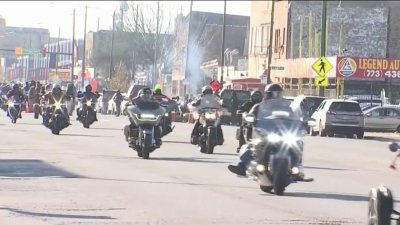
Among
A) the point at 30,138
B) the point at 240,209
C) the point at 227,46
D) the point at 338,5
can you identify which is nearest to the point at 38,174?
the point at 240,209

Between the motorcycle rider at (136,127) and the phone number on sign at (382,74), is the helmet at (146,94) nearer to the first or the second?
the motorcycle rider at (136,127)

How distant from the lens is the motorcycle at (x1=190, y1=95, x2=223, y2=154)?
21766 millimetres

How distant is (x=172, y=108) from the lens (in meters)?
22.1

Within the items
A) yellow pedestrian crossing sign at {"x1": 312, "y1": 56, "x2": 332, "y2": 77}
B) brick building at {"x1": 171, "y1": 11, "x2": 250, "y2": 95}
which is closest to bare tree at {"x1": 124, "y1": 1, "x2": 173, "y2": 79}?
brick building at {"x1": 171, "y1": 11, "x2": 250, "y2": 95}

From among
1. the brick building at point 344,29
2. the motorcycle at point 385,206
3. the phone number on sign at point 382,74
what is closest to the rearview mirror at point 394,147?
the motorcycle at point 385,206

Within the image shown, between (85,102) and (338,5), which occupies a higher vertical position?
→ (338,5)

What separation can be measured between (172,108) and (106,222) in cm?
1193

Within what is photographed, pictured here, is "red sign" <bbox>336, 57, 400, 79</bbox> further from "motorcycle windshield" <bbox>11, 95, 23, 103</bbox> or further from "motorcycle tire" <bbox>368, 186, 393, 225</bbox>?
"motorcycle tire" <bbox>368, 186, 393, 225</bbox>

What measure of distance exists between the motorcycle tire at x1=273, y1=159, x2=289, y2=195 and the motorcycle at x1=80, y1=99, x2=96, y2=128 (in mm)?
20394

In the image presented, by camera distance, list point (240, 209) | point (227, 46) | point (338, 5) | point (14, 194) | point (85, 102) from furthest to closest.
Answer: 1. point (227, 46)
2. point (338, 5)
3. point (85, 102)
4. point (14, 194)
5. point (240, 209)

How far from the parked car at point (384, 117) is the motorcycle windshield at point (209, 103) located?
19.8 m

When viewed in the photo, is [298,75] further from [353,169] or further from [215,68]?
[353,169]

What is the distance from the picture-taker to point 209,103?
72.0 feet

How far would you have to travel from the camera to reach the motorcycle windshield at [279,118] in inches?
511
